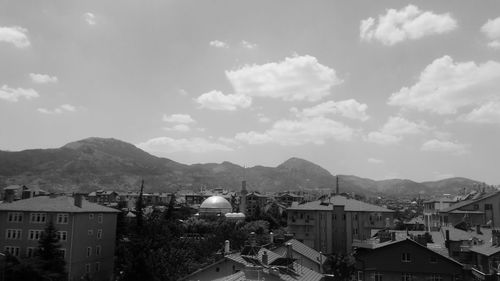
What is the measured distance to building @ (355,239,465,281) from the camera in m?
35.7

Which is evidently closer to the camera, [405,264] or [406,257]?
[405,264]

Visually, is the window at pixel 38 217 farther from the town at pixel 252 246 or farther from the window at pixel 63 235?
the window at pixel 63 235

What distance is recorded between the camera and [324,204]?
76.7 metres

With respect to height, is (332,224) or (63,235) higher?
(332,224)

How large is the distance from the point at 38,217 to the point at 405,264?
44.6 meters

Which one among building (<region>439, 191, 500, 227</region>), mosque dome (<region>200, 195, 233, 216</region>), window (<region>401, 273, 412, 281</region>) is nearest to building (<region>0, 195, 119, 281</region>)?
window (<region>401, 273, 412, 281</region>)

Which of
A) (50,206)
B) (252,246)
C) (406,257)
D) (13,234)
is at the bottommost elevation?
(13,234)

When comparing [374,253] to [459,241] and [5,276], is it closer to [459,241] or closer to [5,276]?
[459,241]

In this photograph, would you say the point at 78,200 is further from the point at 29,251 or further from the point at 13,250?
the point at 13,250

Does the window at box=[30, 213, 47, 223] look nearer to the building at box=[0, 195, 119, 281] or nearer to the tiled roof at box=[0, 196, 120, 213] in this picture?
the building at box=[0, 195, 119, 281]

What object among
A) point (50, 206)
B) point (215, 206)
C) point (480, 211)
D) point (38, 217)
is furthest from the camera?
point (215, 206)

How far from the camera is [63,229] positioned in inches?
2264

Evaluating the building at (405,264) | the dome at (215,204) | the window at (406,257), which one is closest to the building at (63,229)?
the building at (405,264)

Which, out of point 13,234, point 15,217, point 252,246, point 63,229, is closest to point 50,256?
point 63,229
